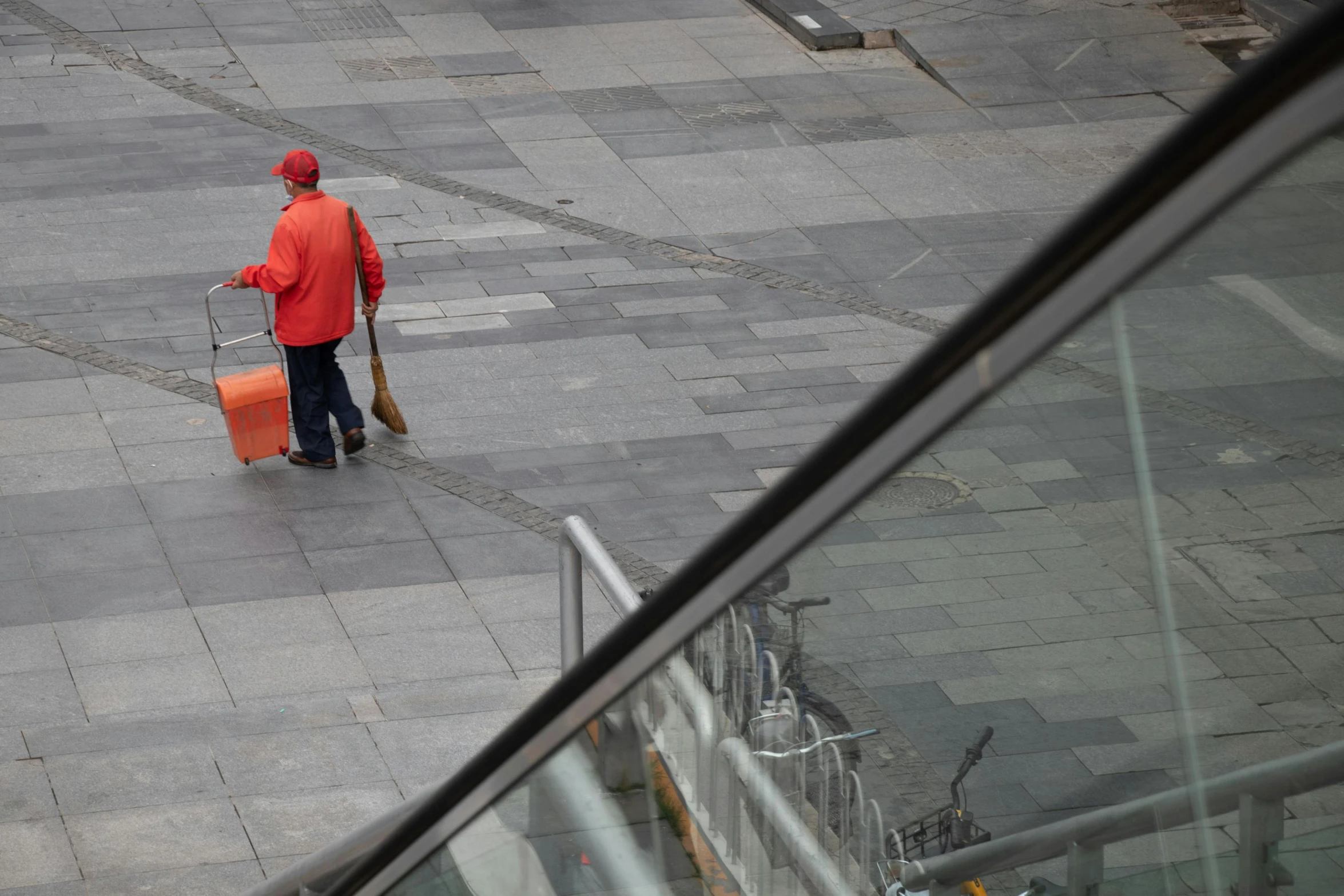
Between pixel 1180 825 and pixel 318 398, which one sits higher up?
pixel 1180 825

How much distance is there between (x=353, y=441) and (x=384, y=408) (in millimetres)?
272

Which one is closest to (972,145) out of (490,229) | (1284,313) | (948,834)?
(490,229)

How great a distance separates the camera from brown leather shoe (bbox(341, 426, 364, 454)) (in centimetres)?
854

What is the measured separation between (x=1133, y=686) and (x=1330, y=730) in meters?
0.15

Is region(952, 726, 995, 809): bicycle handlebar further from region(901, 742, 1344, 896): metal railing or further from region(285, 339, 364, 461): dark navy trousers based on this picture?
region(285, 339, 364, 461): dark navy trousers

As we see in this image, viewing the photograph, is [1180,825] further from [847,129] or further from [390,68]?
[390,68]

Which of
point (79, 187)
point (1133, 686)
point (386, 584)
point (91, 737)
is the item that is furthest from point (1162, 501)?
point (79, 187)

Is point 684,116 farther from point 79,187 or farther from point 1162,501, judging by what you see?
point 1162,501

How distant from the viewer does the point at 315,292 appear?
805 centimetres

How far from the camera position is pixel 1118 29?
15578 mm

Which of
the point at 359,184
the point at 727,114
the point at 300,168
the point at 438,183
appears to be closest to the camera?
the point at 300,168

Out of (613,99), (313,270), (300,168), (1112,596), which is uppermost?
(1112,596)

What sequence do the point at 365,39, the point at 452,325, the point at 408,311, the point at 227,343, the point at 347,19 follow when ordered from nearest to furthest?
the point at 227,343 → the point at 452,325 → the point at 408,311 → the point at 365,39 → the point at 347,19

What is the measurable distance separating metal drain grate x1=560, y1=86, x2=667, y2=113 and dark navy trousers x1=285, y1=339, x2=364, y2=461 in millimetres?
6043
